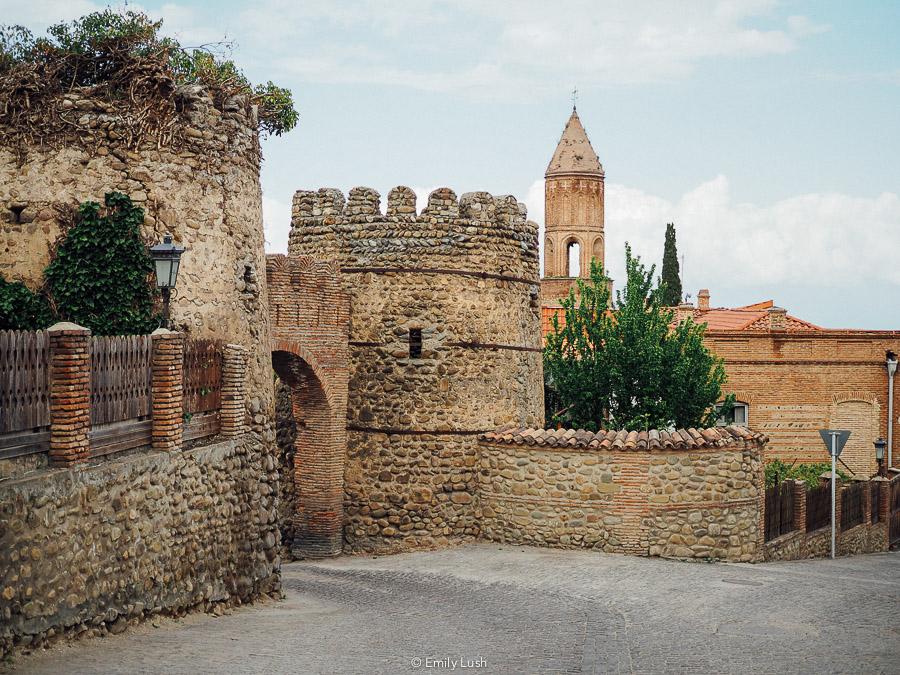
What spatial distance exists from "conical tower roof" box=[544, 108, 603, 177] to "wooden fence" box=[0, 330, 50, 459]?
1768 inches

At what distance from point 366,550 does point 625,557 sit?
419 cm

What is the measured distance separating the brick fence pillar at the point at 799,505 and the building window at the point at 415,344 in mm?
7261

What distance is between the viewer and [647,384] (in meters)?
22.8

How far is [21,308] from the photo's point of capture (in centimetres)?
1080

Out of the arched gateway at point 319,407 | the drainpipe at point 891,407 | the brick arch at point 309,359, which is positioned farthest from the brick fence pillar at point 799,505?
the drainpipe at point 891,407

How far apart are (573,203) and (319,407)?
36321 millimetres

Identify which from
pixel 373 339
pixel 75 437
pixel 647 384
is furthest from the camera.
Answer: pixel 647 384

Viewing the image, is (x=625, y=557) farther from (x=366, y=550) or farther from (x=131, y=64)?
(x=131, y=64)

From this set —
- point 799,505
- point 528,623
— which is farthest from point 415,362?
point 799,505

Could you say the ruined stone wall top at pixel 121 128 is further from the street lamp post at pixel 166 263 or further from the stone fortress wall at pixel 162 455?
the street lamp post at pixel 166 263

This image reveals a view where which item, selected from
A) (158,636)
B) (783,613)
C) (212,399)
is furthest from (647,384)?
(158,636)

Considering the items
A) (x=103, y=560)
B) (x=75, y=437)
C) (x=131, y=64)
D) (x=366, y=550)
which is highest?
(x=131, y=64)

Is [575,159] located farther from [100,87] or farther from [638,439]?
[100,87]

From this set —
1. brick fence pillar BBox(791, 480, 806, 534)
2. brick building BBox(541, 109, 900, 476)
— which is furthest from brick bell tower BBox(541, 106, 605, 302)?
brick fence pillar BBox(791, 480, 806, 534)
